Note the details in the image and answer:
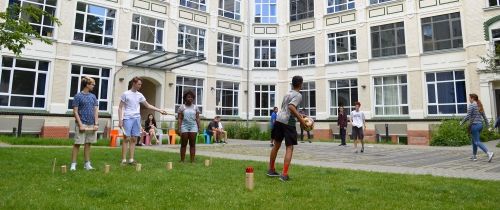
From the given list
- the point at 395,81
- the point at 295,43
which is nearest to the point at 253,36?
the point at 295,43

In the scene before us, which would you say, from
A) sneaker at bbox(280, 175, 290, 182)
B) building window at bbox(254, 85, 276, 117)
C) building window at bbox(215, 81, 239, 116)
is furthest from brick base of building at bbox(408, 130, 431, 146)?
sneaker at bbox(280, 175, 290, 182)

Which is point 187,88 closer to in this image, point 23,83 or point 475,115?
point 23,83

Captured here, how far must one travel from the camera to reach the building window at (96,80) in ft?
66.1

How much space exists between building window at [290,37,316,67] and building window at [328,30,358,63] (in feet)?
4.66

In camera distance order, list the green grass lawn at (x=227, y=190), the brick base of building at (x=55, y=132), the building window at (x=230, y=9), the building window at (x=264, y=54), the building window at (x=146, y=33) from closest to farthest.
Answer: the green grass lawn at (x=227, y=190)
the brick base of building at (x=55, y=132)
the building window at (x=146, y=33)
the building window at (x=230, y=9)
the building window at (x=264, y=54)

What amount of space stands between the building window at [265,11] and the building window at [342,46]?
5.25 metres

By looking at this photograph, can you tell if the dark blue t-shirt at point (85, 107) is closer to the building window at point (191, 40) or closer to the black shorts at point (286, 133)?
the black shorts at point (286, 133)

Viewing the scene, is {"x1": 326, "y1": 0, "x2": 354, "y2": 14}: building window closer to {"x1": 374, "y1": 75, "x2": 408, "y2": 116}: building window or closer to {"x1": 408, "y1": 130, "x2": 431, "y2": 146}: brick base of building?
{"x1": 374, "y1": 75, "x2": 408, "y2": 116}: building window

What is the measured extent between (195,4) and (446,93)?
1714 cm

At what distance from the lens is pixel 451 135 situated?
58.1ft

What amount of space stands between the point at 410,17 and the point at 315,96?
8075mm

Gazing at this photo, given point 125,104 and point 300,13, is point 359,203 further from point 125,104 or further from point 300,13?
point 300,13

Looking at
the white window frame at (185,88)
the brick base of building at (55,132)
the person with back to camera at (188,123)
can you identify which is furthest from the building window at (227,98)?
the person with back to camera at (188,123)

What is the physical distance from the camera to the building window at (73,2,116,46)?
66.9 feet
